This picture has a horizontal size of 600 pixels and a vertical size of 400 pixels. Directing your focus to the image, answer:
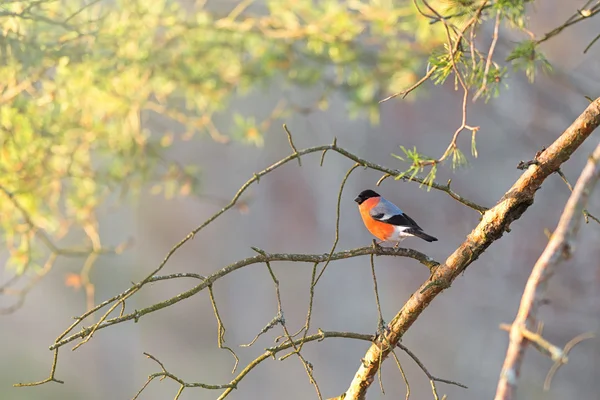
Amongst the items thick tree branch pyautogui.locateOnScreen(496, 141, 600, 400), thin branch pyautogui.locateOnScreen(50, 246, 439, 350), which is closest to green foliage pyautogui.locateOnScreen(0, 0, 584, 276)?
thin branch pyautogui.locateOnScreen(50, 246, 439, 350)

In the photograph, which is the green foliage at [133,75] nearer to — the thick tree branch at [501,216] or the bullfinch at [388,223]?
the bullfinch at [388,223]

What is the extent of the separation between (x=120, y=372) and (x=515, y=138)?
2.60 meters

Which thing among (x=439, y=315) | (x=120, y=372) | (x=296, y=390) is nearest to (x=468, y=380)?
(x=439, y=315)

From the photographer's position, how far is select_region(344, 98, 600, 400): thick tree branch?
683 mm

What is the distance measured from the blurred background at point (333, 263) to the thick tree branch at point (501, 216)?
1.97m

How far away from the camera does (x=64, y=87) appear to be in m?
1.61

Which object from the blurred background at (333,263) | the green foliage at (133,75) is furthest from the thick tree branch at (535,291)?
the blurred background at (333,263)

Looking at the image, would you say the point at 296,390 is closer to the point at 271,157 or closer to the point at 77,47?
the point at 271,157

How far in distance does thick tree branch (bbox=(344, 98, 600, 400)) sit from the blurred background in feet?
6.47

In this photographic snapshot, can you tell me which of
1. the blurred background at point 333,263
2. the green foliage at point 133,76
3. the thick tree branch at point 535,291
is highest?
the blurred background at point 333,263

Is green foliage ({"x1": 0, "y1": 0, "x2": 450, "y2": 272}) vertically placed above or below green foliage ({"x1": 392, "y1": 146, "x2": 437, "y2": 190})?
above

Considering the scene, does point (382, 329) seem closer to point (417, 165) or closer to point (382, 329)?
point (382, 329)

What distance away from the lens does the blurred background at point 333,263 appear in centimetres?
323

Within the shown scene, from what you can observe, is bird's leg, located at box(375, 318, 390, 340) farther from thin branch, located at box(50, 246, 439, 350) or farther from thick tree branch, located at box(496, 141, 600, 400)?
thick tree branch, located at box(496, 141, 600, 400)
